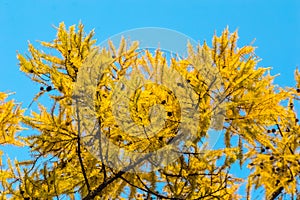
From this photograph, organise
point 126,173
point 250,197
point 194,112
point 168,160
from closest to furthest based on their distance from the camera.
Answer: point 194,112
point 168,160
point 126,173
point 250,197

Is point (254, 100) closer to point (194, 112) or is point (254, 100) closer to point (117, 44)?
point (194, 112)

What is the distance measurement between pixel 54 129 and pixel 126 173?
0.85 meters

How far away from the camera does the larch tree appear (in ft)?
12.7

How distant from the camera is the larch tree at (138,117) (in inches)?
152

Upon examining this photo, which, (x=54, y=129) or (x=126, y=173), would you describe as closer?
(x=54, y=129)

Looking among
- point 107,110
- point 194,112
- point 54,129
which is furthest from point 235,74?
point 54,129

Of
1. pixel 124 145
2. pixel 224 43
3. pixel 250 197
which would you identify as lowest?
pixel 250 197

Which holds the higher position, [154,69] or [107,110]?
[154,69]

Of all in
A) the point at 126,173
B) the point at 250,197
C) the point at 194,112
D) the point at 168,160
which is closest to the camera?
Result: the point at 194,112

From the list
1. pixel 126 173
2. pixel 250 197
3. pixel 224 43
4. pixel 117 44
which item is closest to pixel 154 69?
pixel 117 44

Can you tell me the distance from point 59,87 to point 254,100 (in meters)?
1.80

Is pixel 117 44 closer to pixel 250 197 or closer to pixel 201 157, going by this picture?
pixel 201 157

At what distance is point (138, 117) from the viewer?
366cm

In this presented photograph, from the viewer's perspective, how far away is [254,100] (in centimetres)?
395
